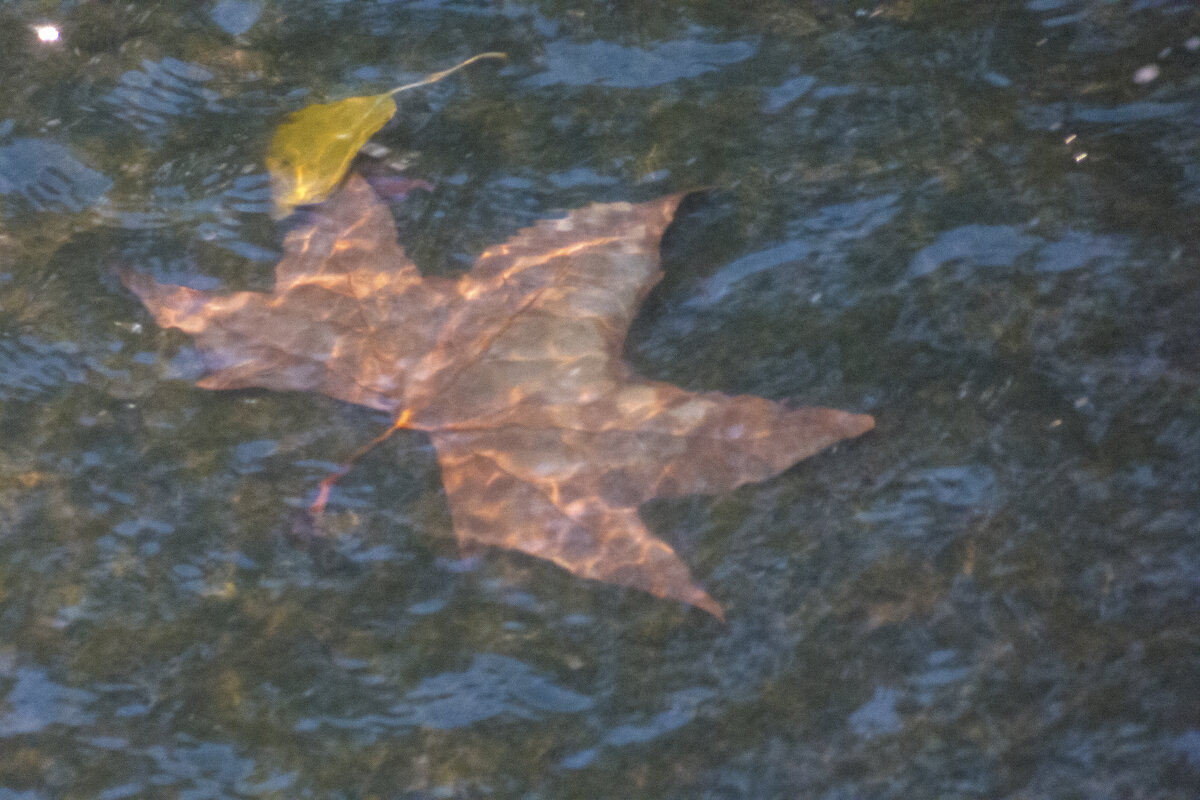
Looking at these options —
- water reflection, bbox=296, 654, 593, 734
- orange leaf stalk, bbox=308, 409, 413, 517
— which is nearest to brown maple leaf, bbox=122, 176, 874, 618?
orange leaf stalk, bbox=308, 409, 413, 517

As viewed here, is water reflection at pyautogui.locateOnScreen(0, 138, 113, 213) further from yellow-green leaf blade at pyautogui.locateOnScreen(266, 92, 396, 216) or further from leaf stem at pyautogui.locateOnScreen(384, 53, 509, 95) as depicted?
leaf stem at pyautogui.locateOnScreen(384, 53, 509, 95)

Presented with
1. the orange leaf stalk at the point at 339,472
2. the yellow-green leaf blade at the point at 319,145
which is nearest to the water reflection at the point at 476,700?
the orange leaf stalk at the point at 339,472

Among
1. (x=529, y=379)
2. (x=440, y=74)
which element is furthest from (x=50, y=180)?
(x=529, y=379)

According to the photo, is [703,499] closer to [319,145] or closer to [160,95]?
[319,145]

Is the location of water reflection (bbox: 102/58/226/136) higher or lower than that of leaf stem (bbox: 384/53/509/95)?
lower

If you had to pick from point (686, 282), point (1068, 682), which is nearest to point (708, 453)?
point (686, 282)
